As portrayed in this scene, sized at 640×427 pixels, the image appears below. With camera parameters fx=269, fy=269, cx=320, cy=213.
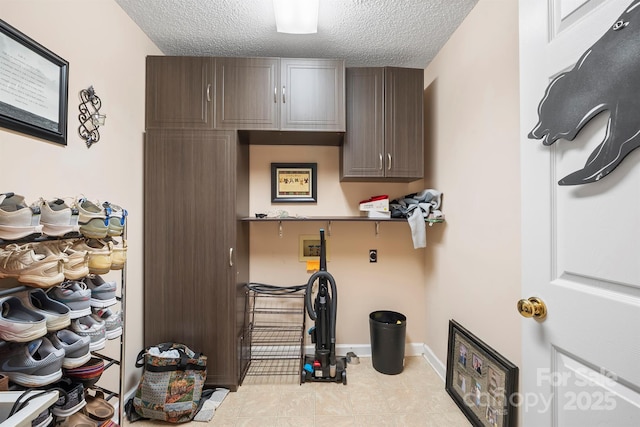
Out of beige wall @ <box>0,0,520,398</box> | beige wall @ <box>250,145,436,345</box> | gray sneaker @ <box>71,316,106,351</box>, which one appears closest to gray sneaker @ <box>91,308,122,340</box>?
gray sneaker @ <box>71,316,106,351</box>

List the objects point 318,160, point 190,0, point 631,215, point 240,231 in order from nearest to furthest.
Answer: point 631,215
point 190,0
point 240,231
point 318,160

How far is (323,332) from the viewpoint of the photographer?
2182mm

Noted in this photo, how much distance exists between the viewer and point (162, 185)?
1.98 meters

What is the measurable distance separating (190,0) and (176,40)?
485mm

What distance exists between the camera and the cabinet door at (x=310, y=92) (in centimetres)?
206

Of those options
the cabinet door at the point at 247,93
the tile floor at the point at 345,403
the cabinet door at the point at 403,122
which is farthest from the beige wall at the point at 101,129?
the cabinet door at the point at 403,122

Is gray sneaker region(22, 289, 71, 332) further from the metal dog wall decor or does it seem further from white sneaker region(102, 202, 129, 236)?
the metal dog wall decor

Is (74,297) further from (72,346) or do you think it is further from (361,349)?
(361,349)

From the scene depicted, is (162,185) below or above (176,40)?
below

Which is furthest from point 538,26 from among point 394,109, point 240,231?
point 240,231

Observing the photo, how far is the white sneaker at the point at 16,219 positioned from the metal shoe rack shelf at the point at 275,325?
5.46 feet

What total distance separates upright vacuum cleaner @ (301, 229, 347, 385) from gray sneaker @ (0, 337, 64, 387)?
147cm

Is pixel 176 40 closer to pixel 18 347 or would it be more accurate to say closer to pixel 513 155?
pixel 18 347

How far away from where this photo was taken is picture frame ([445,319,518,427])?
1419 millimetres
